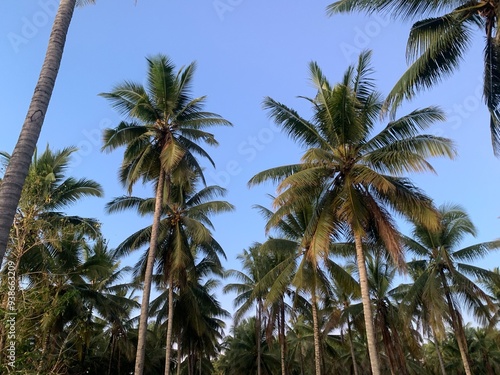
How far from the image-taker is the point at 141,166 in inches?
664

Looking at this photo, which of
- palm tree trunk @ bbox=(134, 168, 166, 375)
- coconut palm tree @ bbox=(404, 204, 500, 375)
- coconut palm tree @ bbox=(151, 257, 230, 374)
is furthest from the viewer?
coconut palm tree @ bbox=(151, 257, 230, 374)

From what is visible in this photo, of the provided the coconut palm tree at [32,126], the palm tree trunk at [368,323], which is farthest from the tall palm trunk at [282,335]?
the coconut palm tree at [32,126]

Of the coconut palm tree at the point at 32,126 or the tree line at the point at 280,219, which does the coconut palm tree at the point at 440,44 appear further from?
the coconut palm tree at the point at 32,126

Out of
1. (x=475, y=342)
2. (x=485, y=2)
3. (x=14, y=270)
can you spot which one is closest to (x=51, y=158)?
(x=14, y=270)

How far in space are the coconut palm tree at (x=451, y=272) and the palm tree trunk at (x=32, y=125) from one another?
16.8m

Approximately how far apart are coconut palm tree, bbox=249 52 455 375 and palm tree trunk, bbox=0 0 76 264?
792 centimetres

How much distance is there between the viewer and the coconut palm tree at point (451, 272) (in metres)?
18.4

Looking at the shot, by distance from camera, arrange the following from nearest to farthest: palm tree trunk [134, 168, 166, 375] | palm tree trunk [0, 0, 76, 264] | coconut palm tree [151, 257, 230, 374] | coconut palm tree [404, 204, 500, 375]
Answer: palm tree trunk [0, 0, 76, 264] < palm tree trunk [134, 168, 166, 375] < coconut palm tree [404, 204, 500, 375] < coconut palm tree [151, 257, 230, 374]

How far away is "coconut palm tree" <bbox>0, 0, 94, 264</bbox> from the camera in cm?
478

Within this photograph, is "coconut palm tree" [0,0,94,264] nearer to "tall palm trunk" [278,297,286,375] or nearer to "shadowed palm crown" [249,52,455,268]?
"shadowed palm crown" [249,52,455,268]

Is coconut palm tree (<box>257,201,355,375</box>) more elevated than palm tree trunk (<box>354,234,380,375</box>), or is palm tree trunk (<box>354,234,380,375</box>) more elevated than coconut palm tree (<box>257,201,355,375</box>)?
coconut palm tree (<box>257,201,355,375</box>)

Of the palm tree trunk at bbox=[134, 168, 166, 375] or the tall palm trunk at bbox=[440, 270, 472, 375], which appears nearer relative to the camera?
the palm tree trunk at bbox=[134, 168, 166, 375]

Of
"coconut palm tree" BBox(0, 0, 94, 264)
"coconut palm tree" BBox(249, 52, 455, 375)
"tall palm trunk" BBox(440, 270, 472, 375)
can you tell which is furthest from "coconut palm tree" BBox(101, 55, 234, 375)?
"tall palm trunk" BBox(440, 270, 472, 375)

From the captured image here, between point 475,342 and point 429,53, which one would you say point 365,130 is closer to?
point 429,53
